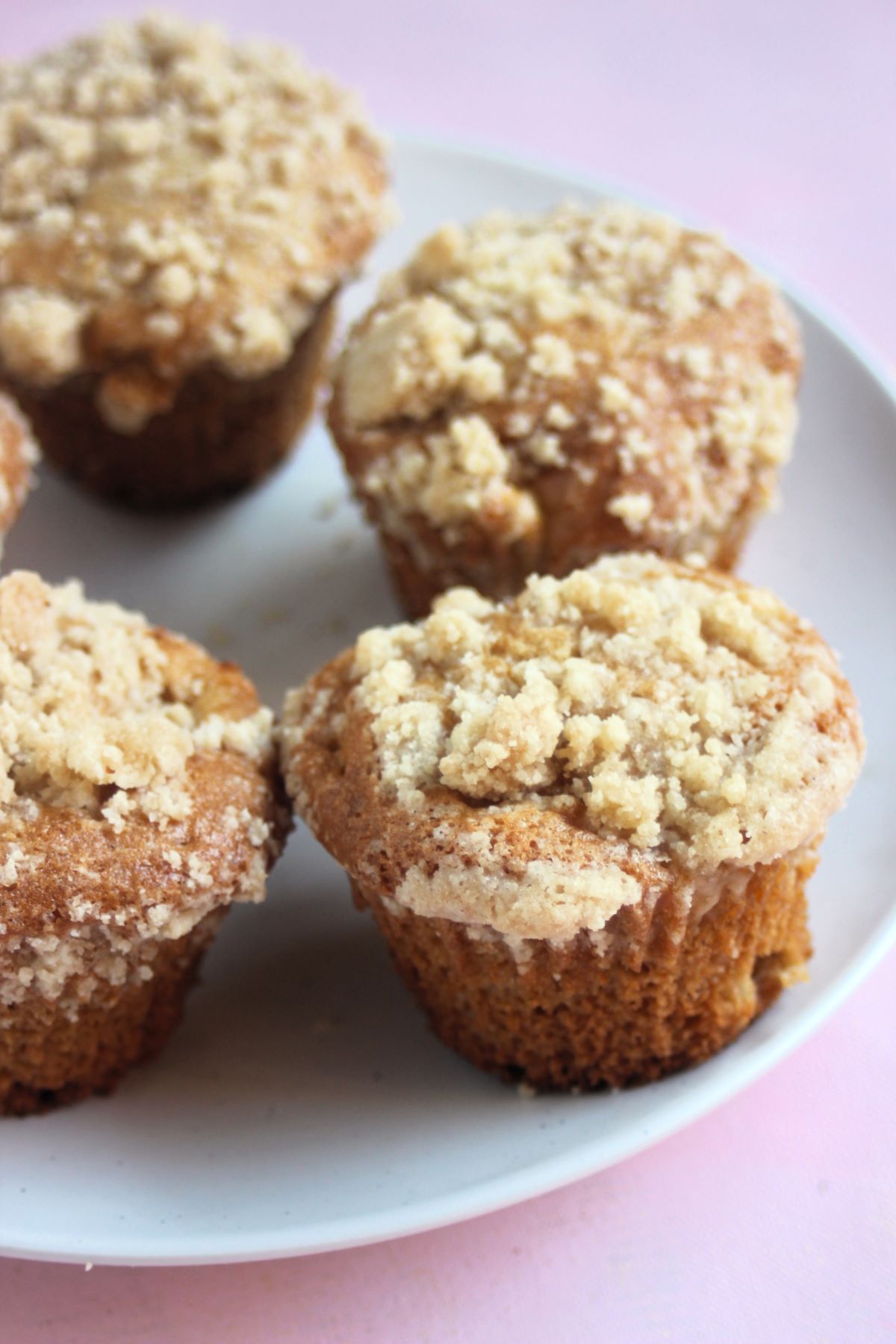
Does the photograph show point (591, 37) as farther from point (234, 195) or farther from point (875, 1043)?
point (875, 1043)

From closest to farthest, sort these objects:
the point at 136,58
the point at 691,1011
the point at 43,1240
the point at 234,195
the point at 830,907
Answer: the point at 43,1240 → the point at 691,1011 → the point at 830,907 → the point at 234,195 → the point at 136,58

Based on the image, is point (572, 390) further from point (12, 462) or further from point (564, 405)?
point (12, 462)

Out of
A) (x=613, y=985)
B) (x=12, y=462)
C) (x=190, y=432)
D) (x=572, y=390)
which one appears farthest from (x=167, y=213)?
(x=613, y=985)

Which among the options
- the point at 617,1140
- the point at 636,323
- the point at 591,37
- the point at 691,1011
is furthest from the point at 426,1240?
the point at 591,37

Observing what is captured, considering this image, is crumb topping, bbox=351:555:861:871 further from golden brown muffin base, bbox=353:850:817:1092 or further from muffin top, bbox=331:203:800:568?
muffin top, bbox=331:203:800:568

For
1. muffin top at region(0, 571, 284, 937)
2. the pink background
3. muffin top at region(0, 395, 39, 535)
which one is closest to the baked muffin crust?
muffin top at region(0, 571, 284, 937)

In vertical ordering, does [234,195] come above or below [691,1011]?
above
